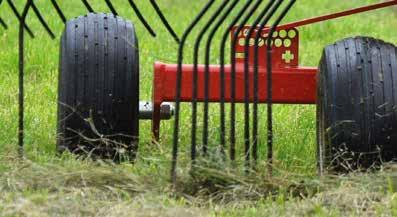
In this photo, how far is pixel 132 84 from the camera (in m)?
4.47

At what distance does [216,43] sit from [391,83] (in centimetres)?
441

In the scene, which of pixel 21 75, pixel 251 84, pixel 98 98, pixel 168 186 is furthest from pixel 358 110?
pixel 21 75

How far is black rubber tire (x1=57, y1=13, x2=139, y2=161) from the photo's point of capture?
14.4 ft

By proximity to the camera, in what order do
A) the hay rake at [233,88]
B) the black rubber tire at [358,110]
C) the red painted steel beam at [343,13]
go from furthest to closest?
the red painted steel beam at [343,13] → the black rubber tire at [358,110] → the hay rake at [233,88]

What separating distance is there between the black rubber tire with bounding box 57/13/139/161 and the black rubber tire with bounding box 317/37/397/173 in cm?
70

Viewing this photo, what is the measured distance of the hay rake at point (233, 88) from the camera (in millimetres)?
4035

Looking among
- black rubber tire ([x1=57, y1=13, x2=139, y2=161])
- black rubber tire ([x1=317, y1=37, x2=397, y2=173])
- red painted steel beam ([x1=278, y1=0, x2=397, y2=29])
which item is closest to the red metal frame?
red painted steel beam ([x1=278, y1=0, x2=397, y2=29])

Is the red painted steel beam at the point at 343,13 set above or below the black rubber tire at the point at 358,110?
above

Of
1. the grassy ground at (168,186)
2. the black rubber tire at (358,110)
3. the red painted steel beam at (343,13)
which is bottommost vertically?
the grassy ground at (168,186)

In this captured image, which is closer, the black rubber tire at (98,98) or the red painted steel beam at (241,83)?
the black rubber tire at (98,98)

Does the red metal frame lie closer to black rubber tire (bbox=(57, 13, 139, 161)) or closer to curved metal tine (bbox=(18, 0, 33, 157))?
black rubber tire (bbox=(57, 13, 139, 161))

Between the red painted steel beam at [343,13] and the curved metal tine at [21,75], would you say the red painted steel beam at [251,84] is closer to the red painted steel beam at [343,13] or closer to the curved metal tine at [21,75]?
the red painted steel beam at [343,13]

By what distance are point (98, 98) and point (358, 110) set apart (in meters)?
0.92

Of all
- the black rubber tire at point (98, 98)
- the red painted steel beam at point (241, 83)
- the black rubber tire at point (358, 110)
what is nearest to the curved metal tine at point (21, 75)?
the black rubber tire at point (98, 98)
